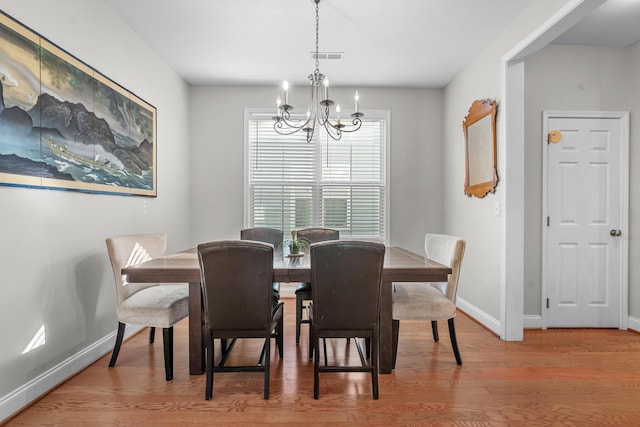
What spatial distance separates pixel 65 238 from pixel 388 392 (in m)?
2.28

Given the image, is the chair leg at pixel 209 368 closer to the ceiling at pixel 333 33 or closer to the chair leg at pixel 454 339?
the chair leg at pixel 454 339

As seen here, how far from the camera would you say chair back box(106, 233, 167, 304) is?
7.16 ft

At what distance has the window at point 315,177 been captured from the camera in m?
4.18

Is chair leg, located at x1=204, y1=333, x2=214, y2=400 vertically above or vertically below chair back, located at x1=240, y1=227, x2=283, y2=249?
below

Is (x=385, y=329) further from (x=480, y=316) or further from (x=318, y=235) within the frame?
(x=480, y=316)

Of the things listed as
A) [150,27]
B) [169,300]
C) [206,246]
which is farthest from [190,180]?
[206,246]

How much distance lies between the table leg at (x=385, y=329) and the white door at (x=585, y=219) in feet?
6.12

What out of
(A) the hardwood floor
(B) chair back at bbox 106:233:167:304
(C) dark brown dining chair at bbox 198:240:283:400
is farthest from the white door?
(B) chair back at bbox 106:233:167:304

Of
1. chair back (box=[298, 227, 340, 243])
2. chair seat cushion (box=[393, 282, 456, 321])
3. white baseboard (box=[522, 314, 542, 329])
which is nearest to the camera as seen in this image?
chair seat cushion (box=[393, 282, 456, 321])

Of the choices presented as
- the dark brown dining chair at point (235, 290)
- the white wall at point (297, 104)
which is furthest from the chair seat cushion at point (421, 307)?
the white wall at point (297, 104)

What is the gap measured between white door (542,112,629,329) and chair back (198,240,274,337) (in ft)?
8.95

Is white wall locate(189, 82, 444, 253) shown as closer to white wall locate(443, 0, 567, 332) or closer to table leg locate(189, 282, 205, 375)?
white wall locate(443, 0, 567, 332)

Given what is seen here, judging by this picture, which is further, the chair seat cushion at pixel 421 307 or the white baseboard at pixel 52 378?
the chair seat cushion at pixel 421 307

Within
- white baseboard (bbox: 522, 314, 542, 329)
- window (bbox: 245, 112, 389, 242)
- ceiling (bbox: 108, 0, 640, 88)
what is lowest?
white baseboard (bbox: 522, 314, 542, 329)
